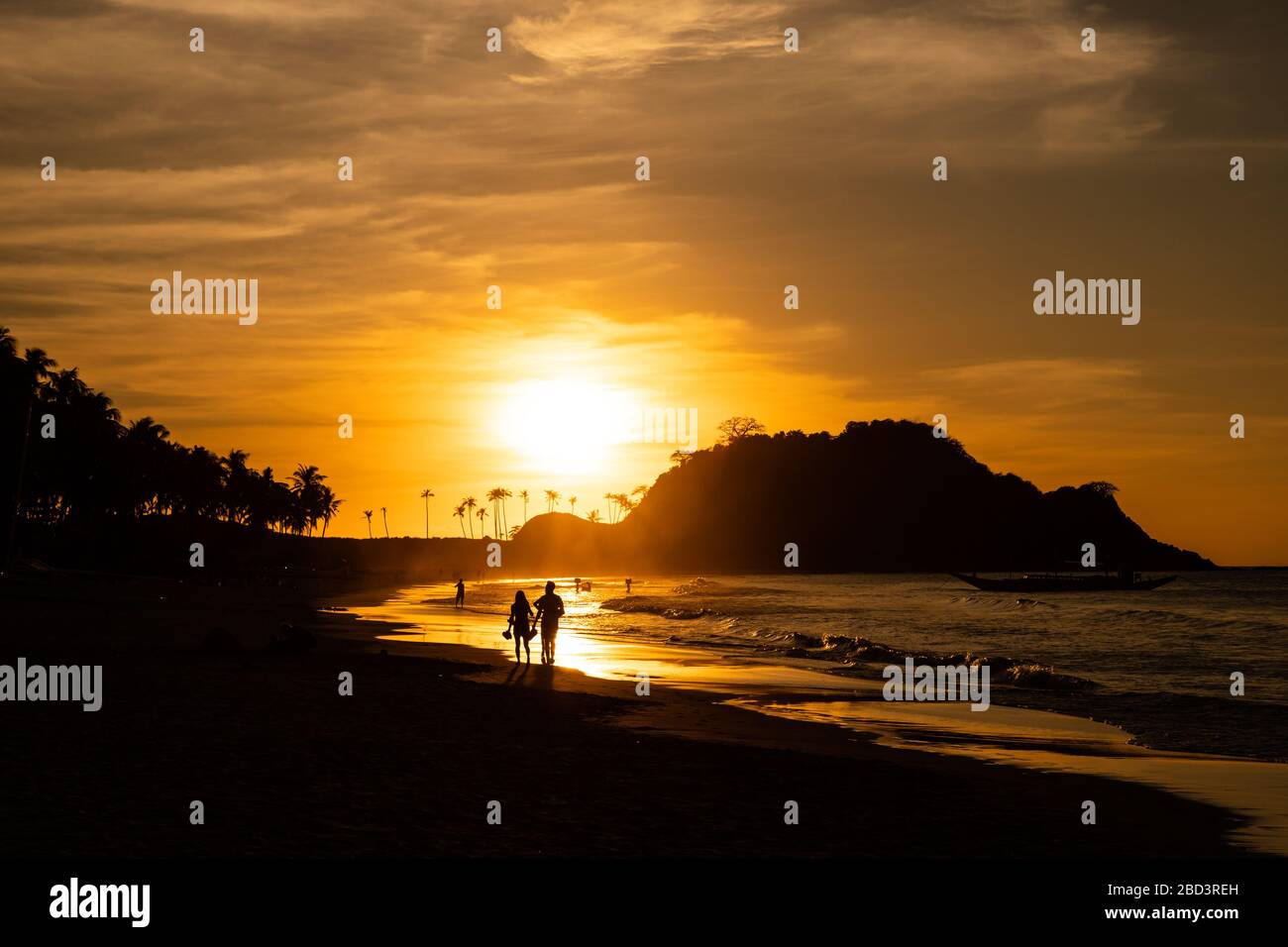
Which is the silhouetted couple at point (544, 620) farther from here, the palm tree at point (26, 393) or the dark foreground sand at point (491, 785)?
the palm tree at point (26, 393)

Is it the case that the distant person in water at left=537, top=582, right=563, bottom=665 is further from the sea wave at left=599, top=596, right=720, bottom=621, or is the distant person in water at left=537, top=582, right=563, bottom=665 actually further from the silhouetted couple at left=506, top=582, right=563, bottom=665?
the sea wave at left=599, top=596, right=720, bottom=621

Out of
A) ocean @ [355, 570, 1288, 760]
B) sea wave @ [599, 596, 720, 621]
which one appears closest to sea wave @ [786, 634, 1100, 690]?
ocean @ [355, 570, 1288, 760]

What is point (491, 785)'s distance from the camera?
39.9 ft

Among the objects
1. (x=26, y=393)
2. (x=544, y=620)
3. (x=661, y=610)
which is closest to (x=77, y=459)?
(x=26, y=393)

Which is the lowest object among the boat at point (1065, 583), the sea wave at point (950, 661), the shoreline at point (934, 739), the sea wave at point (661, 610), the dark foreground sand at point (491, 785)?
the boat at point (1065, 583)

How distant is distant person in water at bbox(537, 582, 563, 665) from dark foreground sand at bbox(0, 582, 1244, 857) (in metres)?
8.28

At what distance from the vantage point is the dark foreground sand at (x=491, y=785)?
376 inches

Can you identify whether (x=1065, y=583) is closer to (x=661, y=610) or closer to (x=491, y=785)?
(x=661, y=610)

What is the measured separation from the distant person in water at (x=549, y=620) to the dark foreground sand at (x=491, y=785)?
8.28 metres

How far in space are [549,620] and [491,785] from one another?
1751 cm

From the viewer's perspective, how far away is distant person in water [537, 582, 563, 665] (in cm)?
2955

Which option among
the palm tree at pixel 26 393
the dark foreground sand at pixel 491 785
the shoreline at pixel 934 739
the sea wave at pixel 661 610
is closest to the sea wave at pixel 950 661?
the shoreline at pixel 934 739
